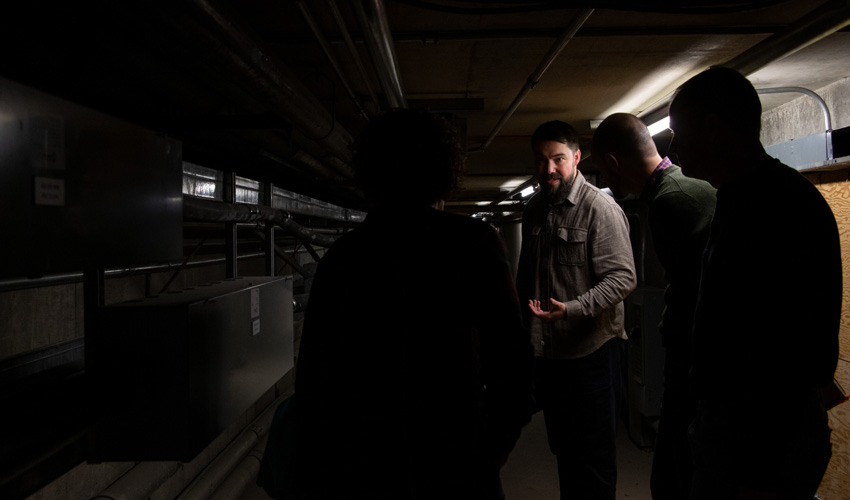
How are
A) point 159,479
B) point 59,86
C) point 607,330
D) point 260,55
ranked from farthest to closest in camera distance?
point 159,479
point 607,330
point 260,55
point 59,86

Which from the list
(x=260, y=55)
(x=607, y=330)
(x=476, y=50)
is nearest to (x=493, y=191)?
(x=476, y=50)

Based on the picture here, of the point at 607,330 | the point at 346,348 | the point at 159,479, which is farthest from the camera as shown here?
the point at 159,479

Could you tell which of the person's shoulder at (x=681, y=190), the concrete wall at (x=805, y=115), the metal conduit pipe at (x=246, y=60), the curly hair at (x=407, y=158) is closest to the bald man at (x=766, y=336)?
the person's shoulder at (x=681, y=190)

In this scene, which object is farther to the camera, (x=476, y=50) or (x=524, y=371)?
(x=476, y=50)

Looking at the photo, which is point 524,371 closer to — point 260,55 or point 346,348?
point 346,348

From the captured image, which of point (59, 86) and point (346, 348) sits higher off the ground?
point (59, 86)

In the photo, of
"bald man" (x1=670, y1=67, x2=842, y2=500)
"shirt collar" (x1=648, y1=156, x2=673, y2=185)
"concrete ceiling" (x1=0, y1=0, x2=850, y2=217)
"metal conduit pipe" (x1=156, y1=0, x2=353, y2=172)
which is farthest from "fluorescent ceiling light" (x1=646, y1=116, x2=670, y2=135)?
"metal conduit pipe" (x1=156, y1=0, x2=353, y2=172)

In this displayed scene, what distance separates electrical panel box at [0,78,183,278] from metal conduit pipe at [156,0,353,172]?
257 millimetres

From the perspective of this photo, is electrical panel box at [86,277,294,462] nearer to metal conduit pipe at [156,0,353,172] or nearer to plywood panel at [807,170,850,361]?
metal conduit pipe at [156,0,353,172]

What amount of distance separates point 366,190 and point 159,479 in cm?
183

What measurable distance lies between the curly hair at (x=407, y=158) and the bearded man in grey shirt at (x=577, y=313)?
34.3 inches

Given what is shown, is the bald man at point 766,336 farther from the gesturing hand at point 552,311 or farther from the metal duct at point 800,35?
the metal duct at point 800,35

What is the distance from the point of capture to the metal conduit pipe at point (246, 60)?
0.93 m

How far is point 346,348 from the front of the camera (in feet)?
2.73
